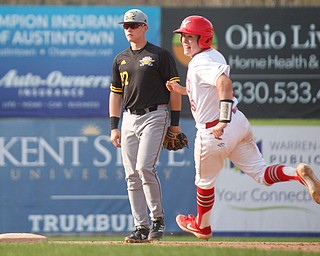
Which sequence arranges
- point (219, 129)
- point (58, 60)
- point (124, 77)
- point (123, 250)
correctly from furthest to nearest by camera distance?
point (58, 60) < point (124, 77) < point (219, 129) < point (123, 250)

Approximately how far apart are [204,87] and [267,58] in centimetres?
547

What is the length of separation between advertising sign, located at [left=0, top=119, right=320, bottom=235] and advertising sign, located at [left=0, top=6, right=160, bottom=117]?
241 millimetres

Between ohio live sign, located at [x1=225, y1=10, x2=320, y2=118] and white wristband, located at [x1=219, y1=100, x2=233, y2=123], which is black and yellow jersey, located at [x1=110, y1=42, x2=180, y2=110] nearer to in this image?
white wristband, located at [x1=219, y1=100, x2=233, y2=123]

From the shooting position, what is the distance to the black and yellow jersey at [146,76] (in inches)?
343

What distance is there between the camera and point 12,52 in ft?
43.5

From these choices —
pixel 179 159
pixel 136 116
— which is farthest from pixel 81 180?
pixel 136 116

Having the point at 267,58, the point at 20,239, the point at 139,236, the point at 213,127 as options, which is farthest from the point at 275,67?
the point at 20,239

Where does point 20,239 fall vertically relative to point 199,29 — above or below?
below

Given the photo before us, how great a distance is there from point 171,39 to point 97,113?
148cm

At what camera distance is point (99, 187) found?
43.7 ft

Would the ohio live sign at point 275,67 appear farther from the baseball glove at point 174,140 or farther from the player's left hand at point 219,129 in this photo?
the player's left hand at point 219,129

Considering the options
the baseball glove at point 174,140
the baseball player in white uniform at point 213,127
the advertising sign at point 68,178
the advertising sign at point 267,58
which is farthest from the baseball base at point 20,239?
the advertising sign at point 267,58

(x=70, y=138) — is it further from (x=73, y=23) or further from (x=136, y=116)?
(x=136, y=116)

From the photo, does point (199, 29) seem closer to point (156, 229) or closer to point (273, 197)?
point (156, 229)
